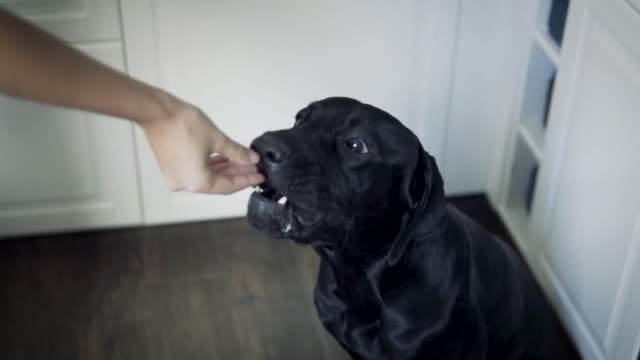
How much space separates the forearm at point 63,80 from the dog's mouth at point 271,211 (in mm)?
258

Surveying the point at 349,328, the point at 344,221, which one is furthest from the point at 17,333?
the point at 344,221

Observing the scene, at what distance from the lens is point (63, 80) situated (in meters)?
1.25

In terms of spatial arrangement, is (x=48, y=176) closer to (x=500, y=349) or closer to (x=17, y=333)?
(x=17, y=333)

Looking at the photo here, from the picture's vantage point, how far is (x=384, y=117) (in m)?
1.71

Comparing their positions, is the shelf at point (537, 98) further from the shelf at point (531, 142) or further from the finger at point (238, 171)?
A: the finger at point (238, 171)

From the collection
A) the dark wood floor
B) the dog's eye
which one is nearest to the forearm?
the dog's eye

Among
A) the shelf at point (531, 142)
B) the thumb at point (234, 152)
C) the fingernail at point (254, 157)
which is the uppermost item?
the thumb at point (234, 152)

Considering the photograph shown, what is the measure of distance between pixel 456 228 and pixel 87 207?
1230 mm

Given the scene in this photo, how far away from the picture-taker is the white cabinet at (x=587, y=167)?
6.44ft

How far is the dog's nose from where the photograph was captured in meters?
1.57

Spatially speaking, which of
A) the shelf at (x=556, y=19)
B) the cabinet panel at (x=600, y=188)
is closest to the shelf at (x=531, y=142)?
the cabinet panel at (x=600, y=188)

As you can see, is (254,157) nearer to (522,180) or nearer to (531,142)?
(531,142)

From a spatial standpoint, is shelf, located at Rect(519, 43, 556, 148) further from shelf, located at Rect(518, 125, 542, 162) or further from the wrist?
the wrist

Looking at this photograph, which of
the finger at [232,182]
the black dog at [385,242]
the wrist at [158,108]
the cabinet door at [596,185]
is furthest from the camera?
the cabinet door at [596,185]
